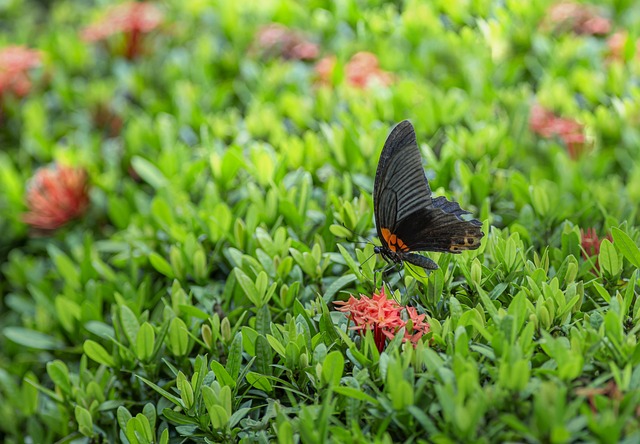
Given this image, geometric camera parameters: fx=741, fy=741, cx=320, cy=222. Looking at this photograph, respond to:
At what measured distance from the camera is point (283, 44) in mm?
3357

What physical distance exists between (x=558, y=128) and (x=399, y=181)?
1.16 metres

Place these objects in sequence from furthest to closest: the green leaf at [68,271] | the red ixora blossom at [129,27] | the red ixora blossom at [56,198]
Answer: the red ixora blossom at [129,27]
the red ixora blossom at [56,198]
the green leaf at [68,271]

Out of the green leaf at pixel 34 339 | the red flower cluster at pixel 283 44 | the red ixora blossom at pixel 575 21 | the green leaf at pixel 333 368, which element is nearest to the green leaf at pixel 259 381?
the green leaf at pixel 333 368

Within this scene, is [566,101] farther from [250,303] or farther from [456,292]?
[250,303]

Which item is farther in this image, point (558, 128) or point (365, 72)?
point (365, 72)

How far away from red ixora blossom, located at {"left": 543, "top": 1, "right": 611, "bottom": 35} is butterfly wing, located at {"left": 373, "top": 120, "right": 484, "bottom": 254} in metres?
1.81

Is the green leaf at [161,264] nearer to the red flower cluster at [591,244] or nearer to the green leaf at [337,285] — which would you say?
the green leaf at [337,285]

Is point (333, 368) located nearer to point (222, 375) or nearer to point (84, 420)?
point (222, 375)

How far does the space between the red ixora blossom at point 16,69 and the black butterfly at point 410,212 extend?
225cm

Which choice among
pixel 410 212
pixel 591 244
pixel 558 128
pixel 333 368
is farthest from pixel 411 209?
pixel 558 128

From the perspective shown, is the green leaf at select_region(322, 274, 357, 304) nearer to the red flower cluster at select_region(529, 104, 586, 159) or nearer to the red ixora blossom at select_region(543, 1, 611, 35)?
the red flower cluster at select_region(529, 104, 586, 159)

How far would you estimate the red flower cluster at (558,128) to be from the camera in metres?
2.67

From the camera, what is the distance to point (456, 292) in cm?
181

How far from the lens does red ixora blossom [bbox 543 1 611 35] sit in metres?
3.19
